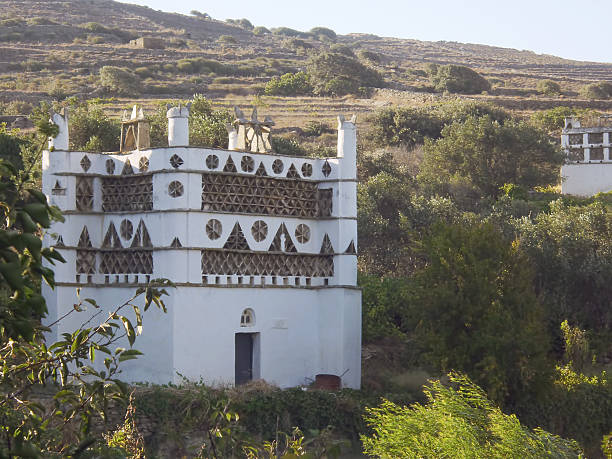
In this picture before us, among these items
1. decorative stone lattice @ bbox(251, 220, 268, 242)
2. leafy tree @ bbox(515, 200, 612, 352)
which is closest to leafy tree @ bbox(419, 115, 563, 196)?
leafy tree @ bbox(515, 200, 612, 352)

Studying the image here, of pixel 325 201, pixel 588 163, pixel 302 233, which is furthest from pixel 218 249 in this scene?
pixel 588 163

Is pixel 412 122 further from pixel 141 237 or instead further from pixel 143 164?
pixel 141 237

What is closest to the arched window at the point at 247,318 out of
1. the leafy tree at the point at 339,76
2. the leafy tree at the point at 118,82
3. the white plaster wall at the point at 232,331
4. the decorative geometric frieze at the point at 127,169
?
the white plaster wall at the point at 232,331

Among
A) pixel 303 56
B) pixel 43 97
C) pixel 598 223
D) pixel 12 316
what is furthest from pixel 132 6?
pixel 12 316

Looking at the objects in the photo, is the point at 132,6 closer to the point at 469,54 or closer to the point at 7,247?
the point at 469,54

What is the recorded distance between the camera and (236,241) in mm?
31062

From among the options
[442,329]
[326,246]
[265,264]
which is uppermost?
[326,246]

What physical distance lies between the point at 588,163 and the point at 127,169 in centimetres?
2771

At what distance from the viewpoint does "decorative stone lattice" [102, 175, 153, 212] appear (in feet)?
101

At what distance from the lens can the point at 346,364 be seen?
31.8 meters

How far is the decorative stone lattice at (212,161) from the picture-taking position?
3048 centimetres

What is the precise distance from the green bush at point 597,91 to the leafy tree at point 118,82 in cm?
3677

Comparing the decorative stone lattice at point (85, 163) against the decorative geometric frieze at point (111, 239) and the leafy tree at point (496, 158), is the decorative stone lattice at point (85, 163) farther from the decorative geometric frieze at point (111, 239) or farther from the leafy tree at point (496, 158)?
the leafy tree at point (496, 158)

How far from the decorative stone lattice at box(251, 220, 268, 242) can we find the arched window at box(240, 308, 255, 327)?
203cm
